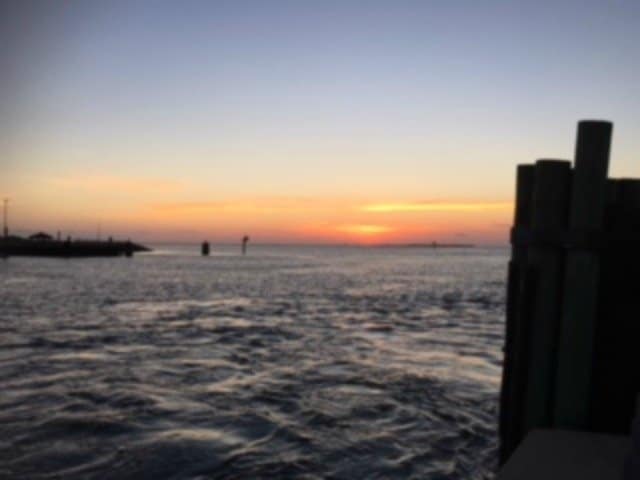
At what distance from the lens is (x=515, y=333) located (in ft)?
18.6

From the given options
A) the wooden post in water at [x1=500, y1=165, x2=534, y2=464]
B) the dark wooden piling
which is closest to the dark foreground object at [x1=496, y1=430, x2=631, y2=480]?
the dark wooden piling

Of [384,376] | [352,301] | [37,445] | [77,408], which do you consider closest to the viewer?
[37,445]

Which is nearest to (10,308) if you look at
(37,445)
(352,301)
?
(352,301)

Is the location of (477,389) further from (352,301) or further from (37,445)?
(352,301)

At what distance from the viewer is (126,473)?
7539mm

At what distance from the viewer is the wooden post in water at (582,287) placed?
5.20 metres

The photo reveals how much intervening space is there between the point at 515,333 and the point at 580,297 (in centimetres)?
69

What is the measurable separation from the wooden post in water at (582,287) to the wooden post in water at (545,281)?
0.09m

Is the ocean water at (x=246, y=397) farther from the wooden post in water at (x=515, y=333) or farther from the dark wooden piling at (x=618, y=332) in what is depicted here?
the dark wooden piling at (x=618, y=332)

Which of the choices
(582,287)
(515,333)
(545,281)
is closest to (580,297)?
(582,287)

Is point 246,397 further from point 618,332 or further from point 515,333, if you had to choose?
point 618,332

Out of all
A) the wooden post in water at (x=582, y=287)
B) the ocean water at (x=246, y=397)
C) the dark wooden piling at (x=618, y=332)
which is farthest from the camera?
the ocean water at (x=246, y=397)

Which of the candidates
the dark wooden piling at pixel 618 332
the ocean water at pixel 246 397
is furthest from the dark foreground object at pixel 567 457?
the ocean water at pixel 246 397

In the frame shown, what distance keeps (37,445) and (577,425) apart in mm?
6815
